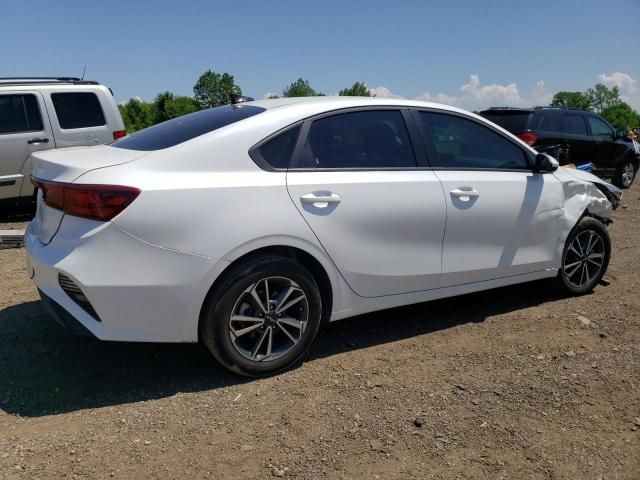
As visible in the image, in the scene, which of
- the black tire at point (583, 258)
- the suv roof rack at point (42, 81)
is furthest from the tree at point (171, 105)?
the black tire at point (583, 258)

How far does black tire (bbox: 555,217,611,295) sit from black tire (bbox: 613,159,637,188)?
989cm

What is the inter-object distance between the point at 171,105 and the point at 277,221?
7236 cm

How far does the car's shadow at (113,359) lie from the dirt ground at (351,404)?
1 centimetres

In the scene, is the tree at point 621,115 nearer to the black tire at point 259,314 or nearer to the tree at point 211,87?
the tree at point 211,87

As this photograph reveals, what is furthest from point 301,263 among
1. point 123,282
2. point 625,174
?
point 625,174

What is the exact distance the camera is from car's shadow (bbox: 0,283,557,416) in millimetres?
3211

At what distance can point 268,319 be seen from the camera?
3.34 metres

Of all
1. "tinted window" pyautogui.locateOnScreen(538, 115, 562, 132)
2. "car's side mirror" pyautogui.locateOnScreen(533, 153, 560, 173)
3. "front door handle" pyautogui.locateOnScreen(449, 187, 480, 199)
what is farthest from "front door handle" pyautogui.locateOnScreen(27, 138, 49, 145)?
"tinted window" pyautogui.locateOnScreen(538, 115, 562, 132)

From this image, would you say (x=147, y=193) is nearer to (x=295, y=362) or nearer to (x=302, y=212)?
(x=302, y=212)

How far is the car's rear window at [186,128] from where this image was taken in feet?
11.1

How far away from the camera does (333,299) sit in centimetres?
358

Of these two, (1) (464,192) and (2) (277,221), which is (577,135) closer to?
(1) (464,192)

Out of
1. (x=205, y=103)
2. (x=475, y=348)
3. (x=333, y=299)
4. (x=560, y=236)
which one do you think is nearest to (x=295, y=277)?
(x=333, y=299)

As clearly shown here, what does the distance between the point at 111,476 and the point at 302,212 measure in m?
1.66
